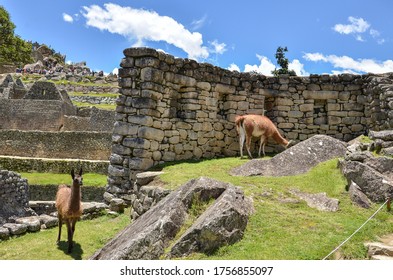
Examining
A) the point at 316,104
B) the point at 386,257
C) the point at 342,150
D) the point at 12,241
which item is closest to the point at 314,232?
the point at 386,257

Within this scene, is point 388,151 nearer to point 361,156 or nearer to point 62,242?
point 361,156

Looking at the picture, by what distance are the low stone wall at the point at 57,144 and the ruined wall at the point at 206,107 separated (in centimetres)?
1279

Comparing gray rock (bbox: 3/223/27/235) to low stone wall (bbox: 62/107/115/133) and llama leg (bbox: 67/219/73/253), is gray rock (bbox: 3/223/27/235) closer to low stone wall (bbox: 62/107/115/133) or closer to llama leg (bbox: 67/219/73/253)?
llama leg (bbox: 67/219/73/253)

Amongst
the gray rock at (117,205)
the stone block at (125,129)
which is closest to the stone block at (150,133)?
the stone block at (125,129)

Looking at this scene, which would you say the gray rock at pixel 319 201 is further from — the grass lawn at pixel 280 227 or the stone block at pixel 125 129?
the stone block at pixel 125 129

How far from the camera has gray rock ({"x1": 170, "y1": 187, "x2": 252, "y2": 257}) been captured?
15.8 feet

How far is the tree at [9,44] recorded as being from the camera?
197ft

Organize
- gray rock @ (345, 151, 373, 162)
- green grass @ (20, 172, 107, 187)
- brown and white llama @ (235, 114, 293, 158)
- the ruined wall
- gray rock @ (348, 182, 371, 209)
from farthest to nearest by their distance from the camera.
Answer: green grass @ (20, 172, 107, 187)
brown and white llama @ (235, 114, 293, 158)
the ruined wall
gray rock @ (345, 151, 373, 162)
gray rock @ (348, 182, 371, 209)

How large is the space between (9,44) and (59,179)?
52024 mm

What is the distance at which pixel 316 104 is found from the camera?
12344 mm

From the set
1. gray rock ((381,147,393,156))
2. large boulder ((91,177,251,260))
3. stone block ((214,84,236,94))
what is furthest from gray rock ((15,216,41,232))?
gray rock ((381,147,393,156))

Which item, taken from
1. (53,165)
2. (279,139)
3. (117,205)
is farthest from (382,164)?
(53,165)

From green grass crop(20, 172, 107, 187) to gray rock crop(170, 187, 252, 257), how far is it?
1280 centimetres

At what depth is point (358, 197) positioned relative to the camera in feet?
20.3
